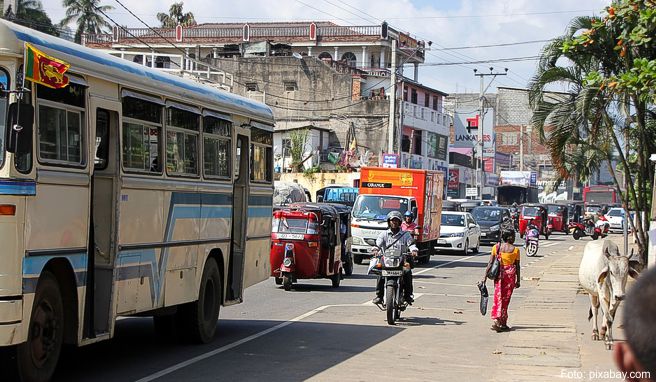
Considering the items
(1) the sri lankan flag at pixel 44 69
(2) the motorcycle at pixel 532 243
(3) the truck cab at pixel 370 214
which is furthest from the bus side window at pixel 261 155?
(2) the motorcycle at pixel 532 243

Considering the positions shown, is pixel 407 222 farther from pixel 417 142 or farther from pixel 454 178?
pixel 454 178

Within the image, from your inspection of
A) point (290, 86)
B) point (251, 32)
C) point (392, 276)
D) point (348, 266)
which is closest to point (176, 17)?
point (251, 32)

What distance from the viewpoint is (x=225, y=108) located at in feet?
45.6

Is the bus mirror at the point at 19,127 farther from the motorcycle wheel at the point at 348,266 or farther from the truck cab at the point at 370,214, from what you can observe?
the truck cab at the point at 370,214

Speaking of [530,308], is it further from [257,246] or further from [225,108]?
[225,108]

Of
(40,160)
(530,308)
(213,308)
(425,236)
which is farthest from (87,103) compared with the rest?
(425,236)

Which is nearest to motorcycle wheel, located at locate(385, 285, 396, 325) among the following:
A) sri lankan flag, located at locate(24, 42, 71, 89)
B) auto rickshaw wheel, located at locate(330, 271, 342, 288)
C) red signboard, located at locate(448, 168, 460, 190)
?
auto rickshaw wheel, located at locate(330, 271, 342, 288)

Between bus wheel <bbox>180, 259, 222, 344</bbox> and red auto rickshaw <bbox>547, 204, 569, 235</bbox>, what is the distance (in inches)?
2307

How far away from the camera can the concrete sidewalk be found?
1135cm

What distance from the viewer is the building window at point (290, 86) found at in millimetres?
68000

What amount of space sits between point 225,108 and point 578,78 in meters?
13.4

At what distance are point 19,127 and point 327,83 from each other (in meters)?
59.9

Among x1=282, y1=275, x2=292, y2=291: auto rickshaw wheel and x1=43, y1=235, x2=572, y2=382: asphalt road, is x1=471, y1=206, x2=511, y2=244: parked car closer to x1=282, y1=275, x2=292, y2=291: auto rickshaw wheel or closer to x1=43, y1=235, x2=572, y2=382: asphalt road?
x1=43, y1=235, x2=572, y2=382: asphalt road

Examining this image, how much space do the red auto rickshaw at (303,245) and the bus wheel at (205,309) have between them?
7.39 metres
